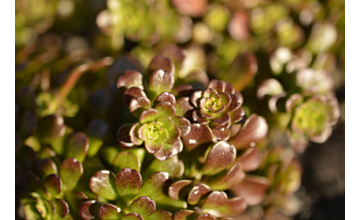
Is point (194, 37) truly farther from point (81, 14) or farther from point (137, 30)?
point (81, 14)

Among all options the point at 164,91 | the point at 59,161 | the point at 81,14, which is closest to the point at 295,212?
the point at 164,91

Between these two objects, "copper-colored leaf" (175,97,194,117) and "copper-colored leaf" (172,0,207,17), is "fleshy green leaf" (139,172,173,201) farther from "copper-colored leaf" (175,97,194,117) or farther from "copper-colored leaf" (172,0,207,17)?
"copper-colored leaf" (172,0,207,17)

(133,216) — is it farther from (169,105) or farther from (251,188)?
(251,188)

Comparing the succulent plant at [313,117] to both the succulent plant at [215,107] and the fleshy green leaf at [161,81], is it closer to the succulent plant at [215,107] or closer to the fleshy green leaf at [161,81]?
the succulent plant at [215,107]

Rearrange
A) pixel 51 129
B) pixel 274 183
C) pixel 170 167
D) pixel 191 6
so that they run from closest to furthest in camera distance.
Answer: pixel 170 167 → pixel 51 129 → pixel 274 183 → pixel 191 6

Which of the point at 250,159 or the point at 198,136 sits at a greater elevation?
the point at 198,136

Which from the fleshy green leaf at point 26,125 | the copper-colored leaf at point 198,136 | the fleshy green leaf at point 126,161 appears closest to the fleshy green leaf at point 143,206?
the fleshy green leaf at point 126,161

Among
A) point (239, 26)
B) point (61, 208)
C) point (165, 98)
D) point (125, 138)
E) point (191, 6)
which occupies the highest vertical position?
point (191, 6)

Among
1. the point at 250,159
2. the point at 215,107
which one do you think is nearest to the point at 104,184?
the point at 215,107
